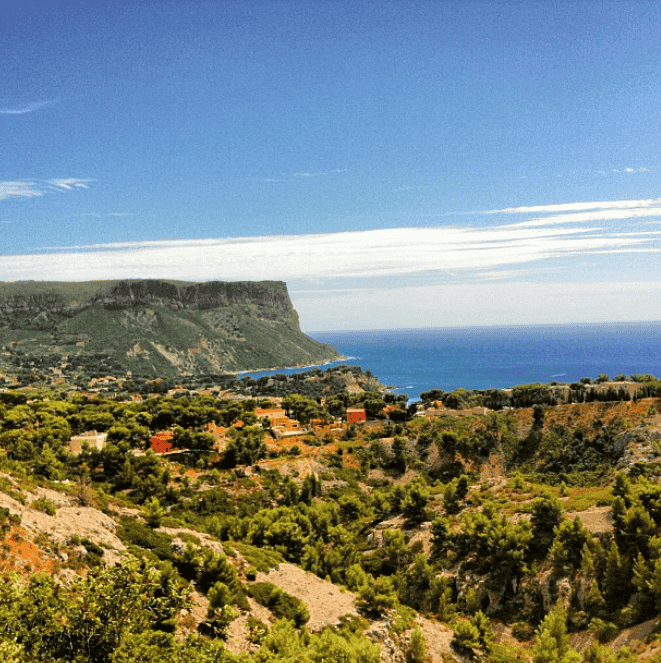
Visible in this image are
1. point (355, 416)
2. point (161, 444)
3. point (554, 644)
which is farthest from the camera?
point (355, 416)

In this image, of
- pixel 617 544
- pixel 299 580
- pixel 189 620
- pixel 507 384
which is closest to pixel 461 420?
pixel 617 544

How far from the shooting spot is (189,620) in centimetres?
1967

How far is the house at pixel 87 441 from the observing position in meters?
50.0

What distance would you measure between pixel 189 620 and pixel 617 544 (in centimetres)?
2584

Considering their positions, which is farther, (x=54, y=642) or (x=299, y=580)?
(x=299, y=580)

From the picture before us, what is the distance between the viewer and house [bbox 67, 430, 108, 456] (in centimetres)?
5004

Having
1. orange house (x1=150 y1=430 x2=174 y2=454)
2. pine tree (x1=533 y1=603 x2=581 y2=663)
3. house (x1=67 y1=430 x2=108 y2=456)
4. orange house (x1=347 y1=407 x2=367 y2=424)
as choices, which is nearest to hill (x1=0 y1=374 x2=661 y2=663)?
pine tree (x1=533 y1=603 x2=581 y2=663)

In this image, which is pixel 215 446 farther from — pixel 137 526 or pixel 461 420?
pixel 461 420

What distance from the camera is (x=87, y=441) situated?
4962 cm

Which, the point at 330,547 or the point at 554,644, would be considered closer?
the point at 554,644

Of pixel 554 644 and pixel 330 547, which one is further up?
pixel 554 644

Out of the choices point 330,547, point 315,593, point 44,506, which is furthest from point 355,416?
point 44,506

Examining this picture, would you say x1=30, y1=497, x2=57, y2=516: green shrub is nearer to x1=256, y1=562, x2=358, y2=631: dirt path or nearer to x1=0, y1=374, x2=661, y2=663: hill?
x1=0, y1=374, x2=661, y2=663: hill

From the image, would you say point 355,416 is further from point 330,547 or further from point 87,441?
point 330,547
